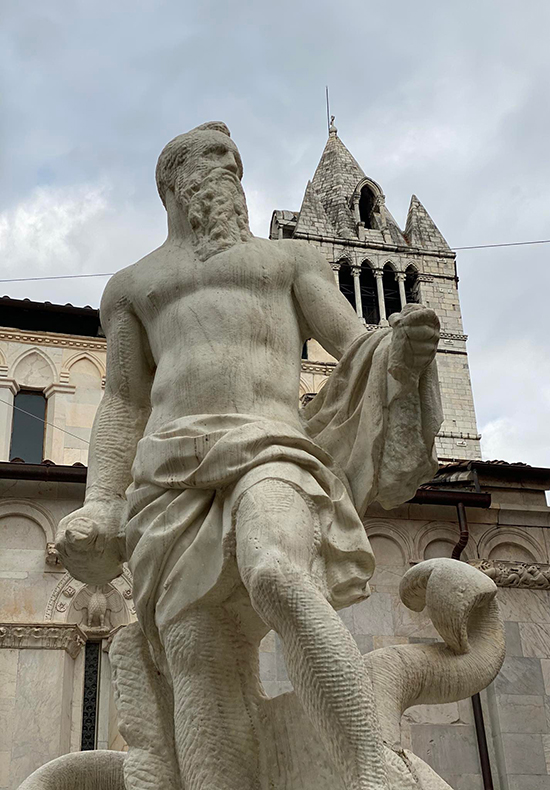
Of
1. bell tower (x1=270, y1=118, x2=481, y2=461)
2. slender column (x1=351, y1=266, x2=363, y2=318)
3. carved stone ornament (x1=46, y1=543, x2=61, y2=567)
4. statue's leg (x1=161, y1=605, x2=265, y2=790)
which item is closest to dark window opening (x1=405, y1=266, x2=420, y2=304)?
bell tower (x1=270, y1=118, x2=481, y2=461)

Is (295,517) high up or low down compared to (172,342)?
down

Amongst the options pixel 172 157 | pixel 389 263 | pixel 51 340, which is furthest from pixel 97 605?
pixel 389 263

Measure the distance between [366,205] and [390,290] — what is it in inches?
281

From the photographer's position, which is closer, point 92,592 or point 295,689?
point 295,689

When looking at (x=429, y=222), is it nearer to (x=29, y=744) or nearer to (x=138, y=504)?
(x=29, y=744)

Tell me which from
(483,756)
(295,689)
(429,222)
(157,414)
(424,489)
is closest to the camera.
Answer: (295,689)

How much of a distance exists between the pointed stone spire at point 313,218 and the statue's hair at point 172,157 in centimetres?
4701

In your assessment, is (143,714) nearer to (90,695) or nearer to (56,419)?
(90,695)

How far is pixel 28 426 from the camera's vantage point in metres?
19.6

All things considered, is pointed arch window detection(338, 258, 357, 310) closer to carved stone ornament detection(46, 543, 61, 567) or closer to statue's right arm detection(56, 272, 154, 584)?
carved stone ornament detection(46, 543, 61, 567)

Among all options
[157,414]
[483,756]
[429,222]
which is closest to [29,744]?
[483,756]

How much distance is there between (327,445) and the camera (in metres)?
4.20

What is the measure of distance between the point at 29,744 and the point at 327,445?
9.06 metres

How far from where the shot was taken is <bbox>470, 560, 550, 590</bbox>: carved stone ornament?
1412 cm
